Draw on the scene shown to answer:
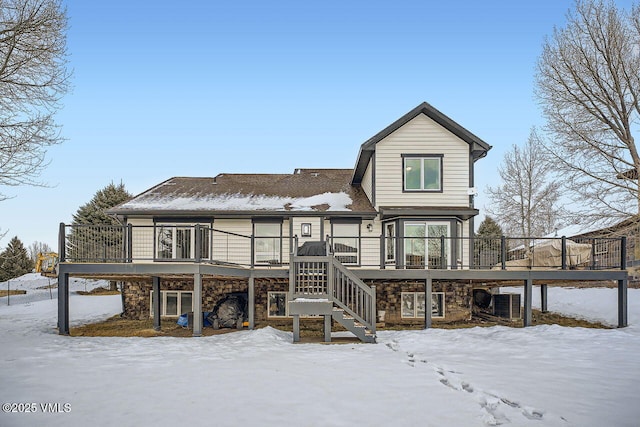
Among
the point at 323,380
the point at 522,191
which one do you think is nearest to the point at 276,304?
the point at 323,380

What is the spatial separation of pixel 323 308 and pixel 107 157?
29.1 m

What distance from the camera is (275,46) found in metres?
23.7

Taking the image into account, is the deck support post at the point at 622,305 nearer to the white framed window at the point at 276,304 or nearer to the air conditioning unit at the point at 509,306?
the air conditioning unit at the point at 509,306

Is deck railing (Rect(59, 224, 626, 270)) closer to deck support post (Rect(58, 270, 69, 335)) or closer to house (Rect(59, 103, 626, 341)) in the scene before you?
house (Rect(59, 103, 626, 341))

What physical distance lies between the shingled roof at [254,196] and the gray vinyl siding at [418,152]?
3.81 feet

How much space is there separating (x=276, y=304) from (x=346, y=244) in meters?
3.66

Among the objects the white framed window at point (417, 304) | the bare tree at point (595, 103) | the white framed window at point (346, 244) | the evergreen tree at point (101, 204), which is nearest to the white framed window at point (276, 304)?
the white framed window at point (346, 244)

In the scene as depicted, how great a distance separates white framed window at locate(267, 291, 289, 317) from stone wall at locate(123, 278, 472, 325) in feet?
0.52

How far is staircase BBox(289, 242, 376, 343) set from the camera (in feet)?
35.7

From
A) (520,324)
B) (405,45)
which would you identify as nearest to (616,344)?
(520,324)

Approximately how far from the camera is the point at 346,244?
55.6 ft

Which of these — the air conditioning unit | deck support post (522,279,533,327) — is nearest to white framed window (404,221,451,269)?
deck support post (522,279,533,327)

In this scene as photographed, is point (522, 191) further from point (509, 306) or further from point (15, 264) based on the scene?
point (15, 264)

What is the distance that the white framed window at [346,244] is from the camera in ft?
55.0
